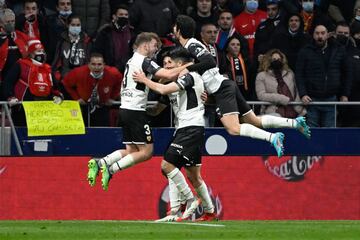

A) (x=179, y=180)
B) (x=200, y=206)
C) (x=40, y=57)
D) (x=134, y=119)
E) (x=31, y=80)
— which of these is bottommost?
(x=200, y=206)

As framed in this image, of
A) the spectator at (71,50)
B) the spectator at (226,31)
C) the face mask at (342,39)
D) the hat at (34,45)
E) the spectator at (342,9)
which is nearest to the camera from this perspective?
the hat at (34,45)

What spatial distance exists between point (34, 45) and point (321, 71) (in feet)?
15.7

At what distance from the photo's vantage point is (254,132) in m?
16.4

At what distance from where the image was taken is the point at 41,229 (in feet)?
46.6

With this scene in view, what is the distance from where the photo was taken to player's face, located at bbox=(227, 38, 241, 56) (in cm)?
2092

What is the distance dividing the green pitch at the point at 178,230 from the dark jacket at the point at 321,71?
5647 mm

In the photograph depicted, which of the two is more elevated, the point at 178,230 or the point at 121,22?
the point at 121,22

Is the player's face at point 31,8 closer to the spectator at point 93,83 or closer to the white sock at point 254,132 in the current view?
the spectator at point 93,83

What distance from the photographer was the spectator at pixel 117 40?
2080cm

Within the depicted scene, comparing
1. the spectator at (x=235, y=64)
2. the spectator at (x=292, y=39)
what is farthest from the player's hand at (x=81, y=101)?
the spectator at (x=292, y=39)

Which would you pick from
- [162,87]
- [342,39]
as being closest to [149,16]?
[342,39]

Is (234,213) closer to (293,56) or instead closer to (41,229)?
(293,56)

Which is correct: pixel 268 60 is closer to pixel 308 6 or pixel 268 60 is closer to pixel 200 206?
pixel 308 6

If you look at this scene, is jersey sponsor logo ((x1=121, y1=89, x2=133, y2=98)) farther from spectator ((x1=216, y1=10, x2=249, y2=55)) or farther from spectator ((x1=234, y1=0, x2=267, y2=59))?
spectator ((x1=234, y1=0, x2=267, y2=59))
